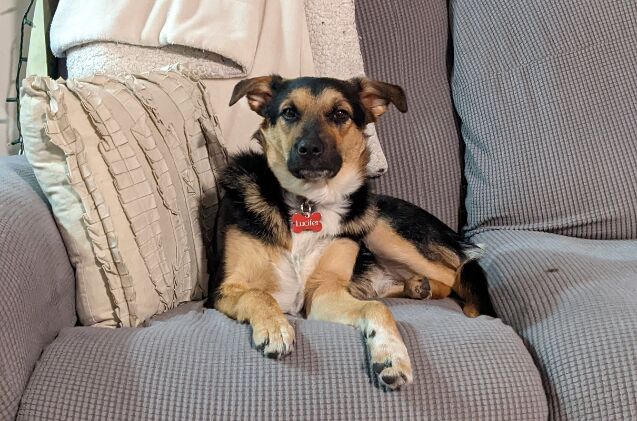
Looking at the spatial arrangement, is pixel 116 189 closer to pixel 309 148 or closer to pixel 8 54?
pixel 309 148

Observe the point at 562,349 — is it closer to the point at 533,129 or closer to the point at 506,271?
the point at 506,271

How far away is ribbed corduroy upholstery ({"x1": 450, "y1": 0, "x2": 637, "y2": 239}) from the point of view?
6.05 feet

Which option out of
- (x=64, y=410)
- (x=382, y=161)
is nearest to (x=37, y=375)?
(x=64, y=410)

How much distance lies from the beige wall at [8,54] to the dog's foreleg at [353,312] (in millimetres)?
1417

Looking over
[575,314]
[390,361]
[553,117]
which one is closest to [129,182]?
[390,361]

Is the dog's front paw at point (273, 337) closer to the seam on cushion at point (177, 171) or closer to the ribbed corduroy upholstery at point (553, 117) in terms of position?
the seam on cushion at point (177, 171)

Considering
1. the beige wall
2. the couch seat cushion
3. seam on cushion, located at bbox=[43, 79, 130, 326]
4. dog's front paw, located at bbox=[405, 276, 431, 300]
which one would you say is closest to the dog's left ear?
dog's front paw, located at bbox=[405, 276, 431, 300]

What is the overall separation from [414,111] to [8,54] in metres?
1.51

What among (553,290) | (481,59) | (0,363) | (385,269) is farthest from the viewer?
(481,59)

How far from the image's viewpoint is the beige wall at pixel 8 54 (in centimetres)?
209

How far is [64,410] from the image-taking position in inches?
37.6

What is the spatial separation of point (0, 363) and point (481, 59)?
170 cm

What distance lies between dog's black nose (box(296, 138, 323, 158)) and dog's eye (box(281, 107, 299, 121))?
14 centimetres

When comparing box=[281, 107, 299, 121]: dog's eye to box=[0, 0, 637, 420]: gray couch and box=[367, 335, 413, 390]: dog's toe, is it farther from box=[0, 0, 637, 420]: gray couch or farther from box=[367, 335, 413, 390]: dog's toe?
box=[367, 335, 413, 390]: dog's toe
